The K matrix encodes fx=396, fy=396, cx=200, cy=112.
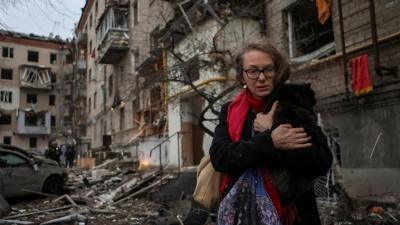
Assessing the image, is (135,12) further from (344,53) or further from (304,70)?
(344,53)

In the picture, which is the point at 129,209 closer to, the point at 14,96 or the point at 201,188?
the point at 201,188

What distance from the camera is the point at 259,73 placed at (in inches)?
81.1

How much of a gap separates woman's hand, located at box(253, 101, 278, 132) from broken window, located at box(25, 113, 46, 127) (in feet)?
191

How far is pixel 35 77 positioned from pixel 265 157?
59.9 metres

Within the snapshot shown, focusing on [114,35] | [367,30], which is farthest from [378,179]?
[114,35]

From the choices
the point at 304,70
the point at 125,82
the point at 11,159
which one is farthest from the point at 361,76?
the point at 125,82

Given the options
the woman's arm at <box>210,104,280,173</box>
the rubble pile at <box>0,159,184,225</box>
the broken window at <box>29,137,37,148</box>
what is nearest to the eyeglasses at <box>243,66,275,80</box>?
the woman's arm at <box>210,104,280,173</box>

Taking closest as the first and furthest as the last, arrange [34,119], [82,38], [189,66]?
[189,66] < [82,38] < [34,119]

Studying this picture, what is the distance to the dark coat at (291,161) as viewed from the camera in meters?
1.84

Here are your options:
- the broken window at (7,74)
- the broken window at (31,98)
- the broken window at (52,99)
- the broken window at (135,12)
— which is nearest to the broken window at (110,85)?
the broken window at (135,12)

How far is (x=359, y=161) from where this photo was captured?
29.8 feet

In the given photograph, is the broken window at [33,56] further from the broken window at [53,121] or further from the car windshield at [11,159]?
the car windshield at [11,159]

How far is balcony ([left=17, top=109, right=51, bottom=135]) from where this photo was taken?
53875 millimetres

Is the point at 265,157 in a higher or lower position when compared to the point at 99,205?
higher
